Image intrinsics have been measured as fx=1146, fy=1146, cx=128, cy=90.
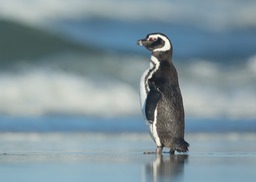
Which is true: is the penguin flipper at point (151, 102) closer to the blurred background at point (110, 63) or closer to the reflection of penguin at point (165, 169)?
the reflection of penguin at point (165, 169)

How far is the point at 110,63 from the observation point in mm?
20984

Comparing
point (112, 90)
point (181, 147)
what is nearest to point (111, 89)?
point (112, 90)

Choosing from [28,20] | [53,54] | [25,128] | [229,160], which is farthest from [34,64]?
[229,160]

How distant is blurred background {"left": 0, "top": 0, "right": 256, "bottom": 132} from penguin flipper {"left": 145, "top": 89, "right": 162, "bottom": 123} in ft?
12.6

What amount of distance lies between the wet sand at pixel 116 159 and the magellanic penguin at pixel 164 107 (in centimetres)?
21

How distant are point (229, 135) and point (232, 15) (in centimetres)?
1158

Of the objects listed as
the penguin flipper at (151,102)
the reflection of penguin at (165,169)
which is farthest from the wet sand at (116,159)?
the penguin flipper at (151,102)

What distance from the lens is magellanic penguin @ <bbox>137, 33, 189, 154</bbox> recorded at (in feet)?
35.8

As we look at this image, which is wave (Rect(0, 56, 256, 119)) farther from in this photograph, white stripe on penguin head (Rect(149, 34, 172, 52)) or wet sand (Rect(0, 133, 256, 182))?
white stripe on penguin head (Rect(149, 34, 172, 52))

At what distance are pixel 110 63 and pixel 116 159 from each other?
1110 centimetres

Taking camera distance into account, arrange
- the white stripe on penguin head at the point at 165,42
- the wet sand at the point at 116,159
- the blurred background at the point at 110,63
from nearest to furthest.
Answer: the wet sand at the point at 116,159 → the white stripe on penguin head at the point at 165,42 → the blurred background at the point at 110,63

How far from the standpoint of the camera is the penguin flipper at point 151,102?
1088 cm

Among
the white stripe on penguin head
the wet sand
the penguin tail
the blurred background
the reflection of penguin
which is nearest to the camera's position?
the reflection of penguin

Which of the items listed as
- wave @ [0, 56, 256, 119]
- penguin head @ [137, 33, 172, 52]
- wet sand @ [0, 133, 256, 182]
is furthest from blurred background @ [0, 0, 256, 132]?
penguin head @ [137, 33, 172, 52]
